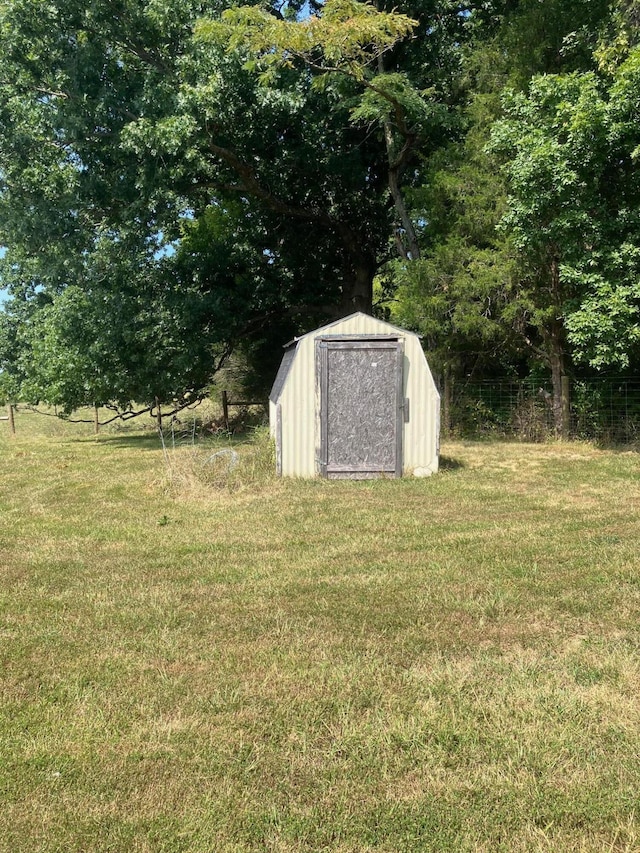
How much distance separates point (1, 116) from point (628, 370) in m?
14.7

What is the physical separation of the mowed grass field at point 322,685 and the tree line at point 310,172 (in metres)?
7.39

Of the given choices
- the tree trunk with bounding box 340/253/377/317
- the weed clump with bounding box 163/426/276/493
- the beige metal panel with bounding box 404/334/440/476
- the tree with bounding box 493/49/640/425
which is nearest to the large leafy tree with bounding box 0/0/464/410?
the tree trunk with bounding box 340/253/377/317

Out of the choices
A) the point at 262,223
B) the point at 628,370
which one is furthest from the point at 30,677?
the point at 262,223

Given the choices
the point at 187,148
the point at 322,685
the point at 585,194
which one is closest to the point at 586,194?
the point at 585,194

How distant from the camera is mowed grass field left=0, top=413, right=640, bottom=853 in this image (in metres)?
2.39

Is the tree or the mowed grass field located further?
the tree

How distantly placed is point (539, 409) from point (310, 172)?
27.7ft

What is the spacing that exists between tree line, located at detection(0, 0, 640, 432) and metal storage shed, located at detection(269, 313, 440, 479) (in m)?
3.71

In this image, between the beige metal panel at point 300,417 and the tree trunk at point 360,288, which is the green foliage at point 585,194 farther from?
the tree trunk at point 360,288

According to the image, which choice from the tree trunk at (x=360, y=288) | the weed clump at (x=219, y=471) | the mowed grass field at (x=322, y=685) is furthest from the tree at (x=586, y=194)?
the tree trunk at (x=360, y=288)

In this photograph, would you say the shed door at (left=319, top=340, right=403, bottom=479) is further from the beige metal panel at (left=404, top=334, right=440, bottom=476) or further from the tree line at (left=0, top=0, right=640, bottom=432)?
the tree line at (left=0, top=0, right=640, bottom=432)

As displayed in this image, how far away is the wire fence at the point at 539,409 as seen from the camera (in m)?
13.6

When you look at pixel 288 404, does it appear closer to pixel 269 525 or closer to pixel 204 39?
pixel 269 525

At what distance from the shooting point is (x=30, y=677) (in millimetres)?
3500
